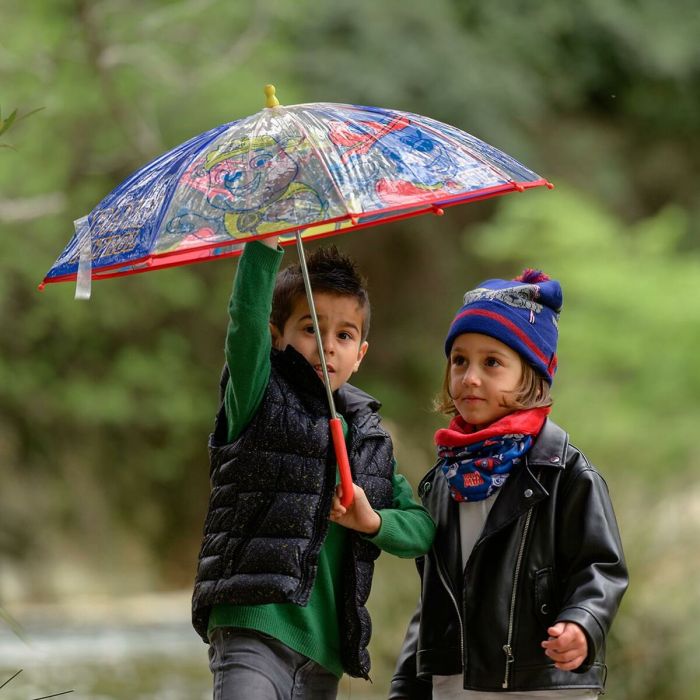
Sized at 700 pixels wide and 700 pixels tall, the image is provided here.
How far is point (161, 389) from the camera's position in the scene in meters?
13.6

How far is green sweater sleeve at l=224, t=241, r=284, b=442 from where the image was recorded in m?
2.36

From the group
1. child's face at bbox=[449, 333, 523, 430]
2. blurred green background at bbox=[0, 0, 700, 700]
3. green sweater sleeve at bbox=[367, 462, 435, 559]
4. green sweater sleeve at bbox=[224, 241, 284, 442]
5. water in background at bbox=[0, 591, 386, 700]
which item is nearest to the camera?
green sweater sleeve at bbox=[224, 241, 284, 442]

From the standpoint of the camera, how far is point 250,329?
2.38 metres

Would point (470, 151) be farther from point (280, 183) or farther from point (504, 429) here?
point (504, 429)

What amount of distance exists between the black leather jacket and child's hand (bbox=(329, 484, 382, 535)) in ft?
0.76

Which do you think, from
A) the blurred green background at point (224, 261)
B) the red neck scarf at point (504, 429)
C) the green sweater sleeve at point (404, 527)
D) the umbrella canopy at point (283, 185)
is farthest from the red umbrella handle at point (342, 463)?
the blurred green background at point (224, 261)

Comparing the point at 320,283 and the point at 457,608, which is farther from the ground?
the point at 320,283

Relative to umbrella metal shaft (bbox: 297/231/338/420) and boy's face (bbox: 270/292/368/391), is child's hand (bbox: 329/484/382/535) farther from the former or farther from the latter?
boy's face (bbox: 270/292/368/391)

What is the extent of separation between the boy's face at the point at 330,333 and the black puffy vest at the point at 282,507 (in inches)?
1.7

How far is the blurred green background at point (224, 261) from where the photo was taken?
9.70 m

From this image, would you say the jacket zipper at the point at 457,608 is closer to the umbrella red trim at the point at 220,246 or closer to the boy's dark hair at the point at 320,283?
the boy's dark hair at the point at 320,283

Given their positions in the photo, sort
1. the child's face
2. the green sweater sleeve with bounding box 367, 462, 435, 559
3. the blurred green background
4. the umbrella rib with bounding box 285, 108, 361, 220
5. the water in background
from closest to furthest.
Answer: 1. the umbrella rib with bounding box 285, 108, 361, 220
2. the green sweater sleeve with bounding box 367, 462, 435, 559
3. the child's face
4. the water in background
5. the blurred green background

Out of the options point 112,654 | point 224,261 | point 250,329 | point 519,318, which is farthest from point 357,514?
point 224,261

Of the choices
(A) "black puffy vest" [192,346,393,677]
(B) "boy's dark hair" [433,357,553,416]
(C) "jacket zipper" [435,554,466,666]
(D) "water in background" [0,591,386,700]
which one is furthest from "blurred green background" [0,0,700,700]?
(A) "black puffy vest" [192,346,393,677]
